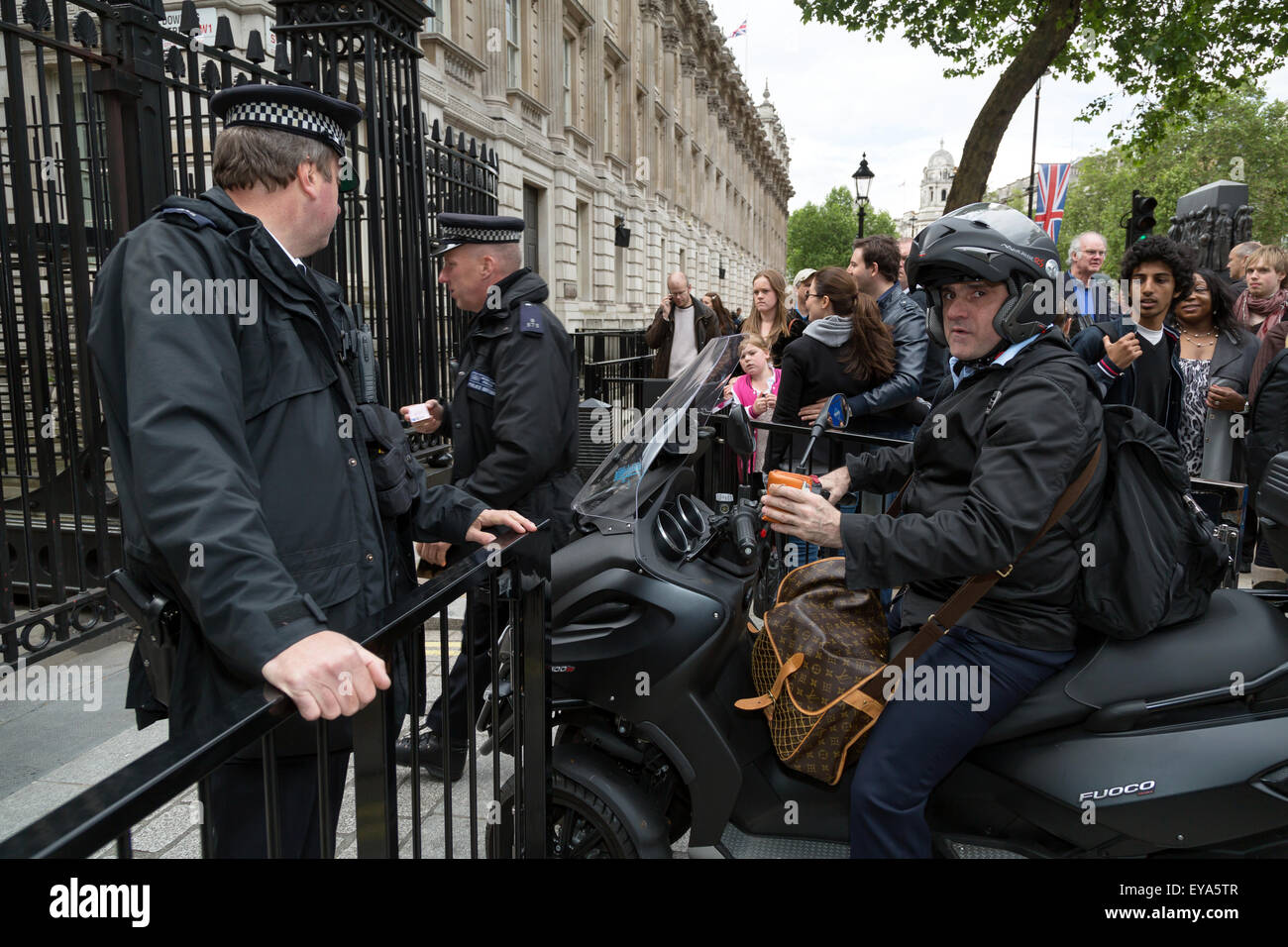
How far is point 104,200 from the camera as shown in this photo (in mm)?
4602

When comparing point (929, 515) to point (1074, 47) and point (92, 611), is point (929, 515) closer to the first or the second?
point (92, 611)

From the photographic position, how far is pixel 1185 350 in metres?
5.98

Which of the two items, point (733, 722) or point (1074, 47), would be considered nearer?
point (733, 722)

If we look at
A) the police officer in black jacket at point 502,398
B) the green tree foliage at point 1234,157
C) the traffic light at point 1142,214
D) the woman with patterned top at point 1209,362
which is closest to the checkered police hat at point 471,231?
the police officer in black jacket at point 502,398

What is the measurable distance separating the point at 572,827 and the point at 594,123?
989 inches

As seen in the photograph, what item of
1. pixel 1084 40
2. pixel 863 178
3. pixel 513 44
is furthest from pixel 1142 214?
pixel 513 44

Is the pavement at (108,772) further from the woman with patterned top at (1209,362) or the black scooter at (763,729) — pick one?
the woman with patterned top at (1209,362)

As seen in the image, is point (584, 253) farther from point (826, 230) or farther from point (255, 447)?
point (826, 230)

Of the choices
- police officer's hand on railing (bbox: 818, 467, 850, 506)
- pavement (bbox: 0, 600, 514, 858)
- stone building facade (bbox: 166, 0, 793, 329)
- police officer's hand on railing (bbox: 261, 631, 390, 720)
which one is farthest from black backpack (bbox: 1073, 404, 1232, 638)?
stone building facade (bbox: 166, 0, 793, 329)

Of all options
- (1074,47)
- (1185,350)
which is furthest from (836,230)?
(1185,350)
